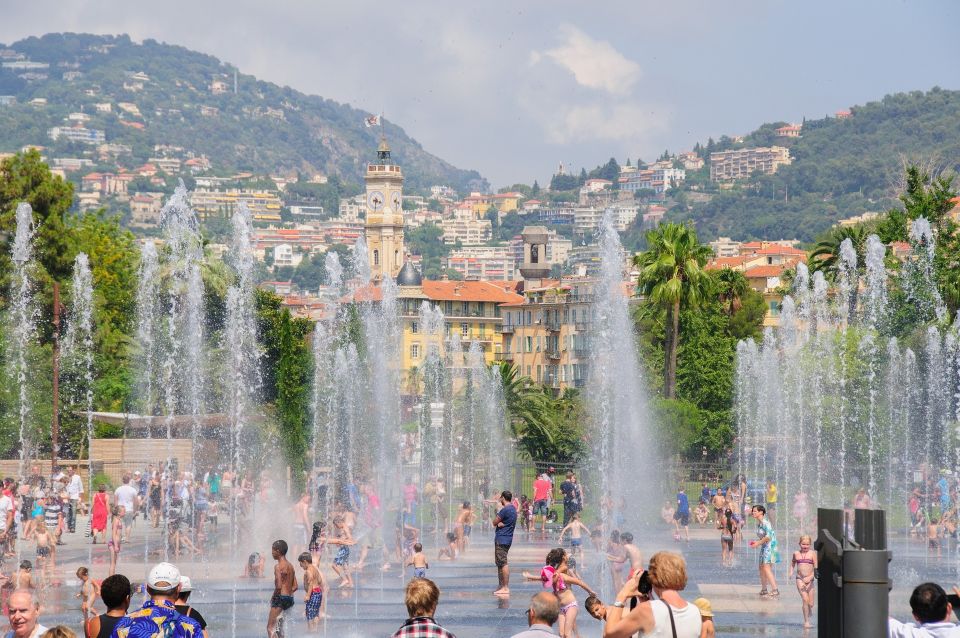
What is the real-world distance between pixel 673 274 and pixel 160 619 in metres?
48.3

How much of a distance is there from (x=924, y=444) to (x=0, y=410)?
27.6 m

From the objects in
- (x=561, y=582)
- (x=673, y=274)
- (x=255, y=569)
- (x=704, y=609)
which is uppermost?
(x=673, y=274)

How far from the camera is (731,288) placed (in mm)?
73625

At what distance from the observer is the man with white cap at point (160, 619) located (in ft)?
25.8

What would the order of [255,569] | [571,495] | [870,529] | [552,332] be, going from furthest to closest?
[552,332], [571,495], [255,569], [870,529]

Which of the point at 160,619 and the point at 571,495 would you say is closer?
the point at 160,619

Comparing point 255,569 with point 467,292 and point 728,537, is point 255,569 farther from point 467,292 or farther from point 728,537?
point 467,292

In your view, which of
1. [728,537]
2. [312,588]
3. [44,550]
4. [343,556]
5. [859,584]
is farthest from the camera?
[728,537]

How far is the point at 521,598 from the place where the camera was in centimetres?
2012

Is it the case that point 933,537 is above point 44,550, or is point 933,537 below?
below

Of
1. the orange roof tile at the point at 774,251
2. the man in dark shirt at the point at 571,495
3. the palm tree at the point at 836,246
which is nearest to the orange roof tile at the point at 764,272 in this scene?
the orange roof tile at the point at 774,251

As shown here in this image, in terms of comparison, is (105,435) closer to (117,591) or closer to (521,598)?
(521,598)

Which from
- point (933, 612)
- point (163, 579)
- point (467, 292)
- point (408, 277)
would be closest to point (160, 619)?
point (163, 579)

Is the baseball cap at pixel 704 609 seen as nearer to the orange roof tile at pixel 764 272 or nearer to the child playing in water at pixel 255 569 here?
the child playing in water at pixel 255 569
